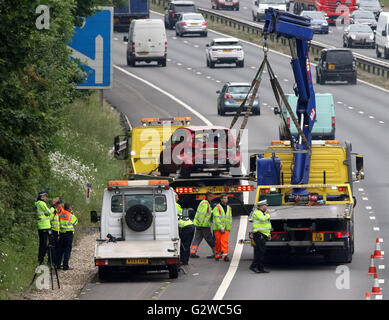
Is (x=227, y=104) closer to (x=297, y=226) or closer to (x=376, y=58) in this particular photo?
(x=376, y=58)

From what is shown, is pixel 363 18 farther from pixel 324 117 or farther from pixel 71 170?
pixel 71 170

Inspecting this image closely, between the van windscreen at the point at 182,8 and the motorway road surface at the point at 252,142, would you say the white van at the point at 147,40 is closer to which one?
the motorway road surface at the point at 252,142

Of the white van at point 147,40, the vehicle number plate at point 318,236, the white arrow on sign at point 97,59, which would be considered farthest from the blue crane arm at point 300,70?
the white van at point 147,40

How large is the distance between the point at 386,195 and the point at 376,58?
34.6 m

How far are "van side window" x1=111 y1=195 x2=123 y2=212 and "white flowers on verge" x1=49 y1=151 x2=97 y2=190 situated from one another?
923 centimetres

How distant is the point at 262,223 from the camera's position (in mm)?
25781

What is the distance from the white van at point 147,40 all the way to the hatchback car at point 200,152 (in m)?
32.0

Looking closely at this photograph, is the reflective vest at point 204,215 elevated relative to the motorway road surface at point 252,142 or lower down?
elevated

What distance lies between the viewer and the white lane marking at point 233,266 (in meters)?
23.6

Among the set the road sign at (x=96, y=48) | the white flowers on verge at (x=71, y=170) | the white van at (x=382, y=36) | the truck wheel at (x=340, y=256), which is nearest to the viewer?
the truck wheel at (x=340, y=256)

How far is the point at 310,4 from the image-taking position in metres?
86.6

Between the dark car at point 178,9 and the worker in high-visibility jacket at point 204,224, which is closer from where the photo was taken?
the worker in high-visibility jacket at point 204,224

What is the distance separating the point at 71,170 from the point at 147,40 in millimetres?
30262

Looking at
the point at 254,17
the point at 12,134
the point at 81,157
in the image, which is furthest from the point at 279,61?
the point at 12,134
